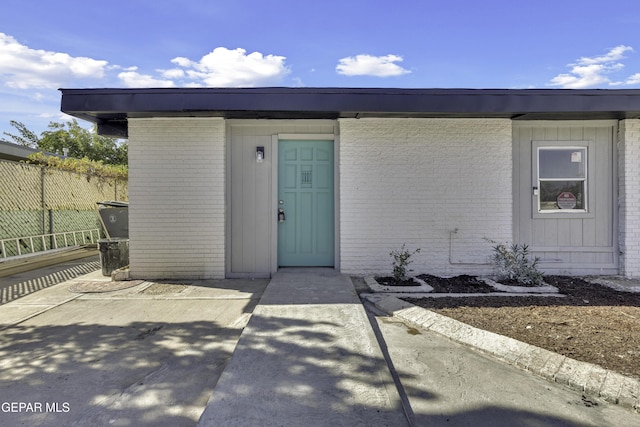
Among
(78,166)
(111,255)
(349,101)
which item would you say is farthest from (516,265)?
(78,166)

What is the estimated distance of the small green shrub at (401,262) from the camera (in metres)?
5.54

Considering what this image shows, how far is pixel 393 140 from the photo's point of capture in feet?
20.2

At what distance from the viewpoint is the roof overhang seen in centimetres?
529

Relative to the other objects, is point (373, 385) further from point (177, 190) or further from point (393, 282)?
point (177, 190)

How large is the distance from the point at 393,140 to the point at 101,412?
17.4 feet

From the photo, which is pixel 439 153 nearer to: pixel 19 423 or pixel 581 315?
pixel 581 315

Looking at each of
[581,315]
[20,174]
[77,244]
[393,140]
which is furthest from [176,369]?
[77,244]

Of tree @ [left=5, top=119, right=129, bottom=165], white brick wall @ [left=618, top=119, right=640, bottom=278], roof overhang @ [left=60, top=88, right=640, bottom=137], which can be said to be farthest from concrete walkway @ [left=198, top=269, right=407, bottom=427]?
tree @ [left=5, top=119, right=129, bottom=165]

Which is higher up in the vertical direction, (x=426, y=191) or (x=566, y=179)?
(x=566, y=179)

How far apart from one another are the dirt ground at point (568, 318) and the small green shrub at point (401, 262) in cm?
46

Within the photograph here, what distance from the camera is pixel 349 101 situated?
5.32 metres

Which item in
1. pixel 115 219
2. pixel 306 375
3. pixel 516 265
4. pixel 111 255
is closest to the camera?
pixel 306 375

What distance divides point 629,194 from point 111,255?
905 cm

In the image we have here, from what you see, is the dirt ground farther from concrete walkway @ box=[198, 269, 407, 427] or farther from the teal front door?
the teal front door
